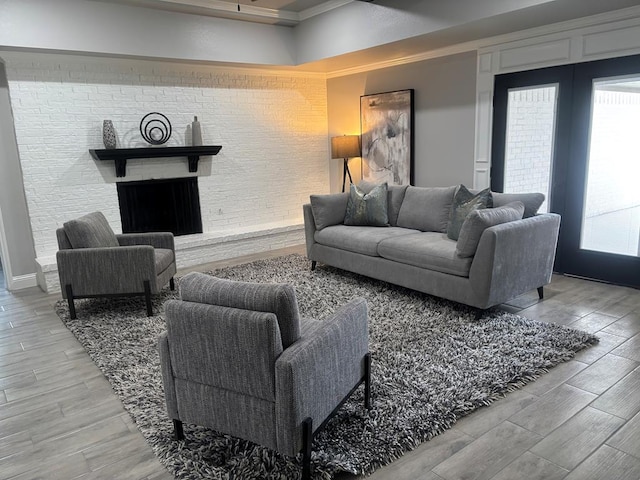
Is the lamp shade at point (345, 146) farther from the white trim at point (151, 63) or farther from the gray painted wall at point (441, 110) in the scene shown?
the white trim at point (151, 63)

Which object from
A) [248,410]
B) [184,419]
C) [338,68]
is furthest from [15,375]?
[338,68]

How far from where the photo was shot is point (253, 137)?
6.45 metres

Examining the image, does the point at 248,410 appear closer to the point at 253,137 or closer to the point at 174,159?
the point at 174,159

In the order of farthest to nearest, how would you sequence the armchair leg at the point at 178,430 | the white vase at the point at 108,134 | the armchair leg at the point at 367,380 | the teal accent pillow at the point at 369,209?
the white vase at the point at 108,134
the teal accent pillow at the point at 369,209
the armchair leg at the point at 367,380
the armchair leg at the point at 178,430

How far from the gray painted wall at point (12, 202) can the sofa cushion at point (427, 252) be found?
3.79 meters

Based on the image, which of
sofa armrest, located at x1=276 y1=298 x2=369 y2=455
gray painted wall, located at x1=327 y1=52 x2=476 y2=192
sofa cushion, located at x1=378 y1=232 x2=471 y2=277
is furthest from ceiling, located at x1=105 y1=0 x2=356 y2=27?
sofa armrest, located at x1=276 y1=298 x2=369 y2=455

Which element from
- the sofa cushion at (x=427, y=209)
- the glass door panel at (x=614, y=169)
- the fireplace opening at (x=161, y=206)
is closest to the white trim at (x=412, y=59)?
the glass door panel at (x=614, y=169)

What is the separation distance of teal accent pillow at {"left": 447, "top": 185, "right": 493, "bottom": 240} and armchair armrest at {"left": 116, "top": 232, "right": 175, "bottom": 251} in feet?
8.63

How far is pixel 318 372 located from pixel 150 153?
4323mm

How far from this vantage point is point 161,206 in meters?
5.82

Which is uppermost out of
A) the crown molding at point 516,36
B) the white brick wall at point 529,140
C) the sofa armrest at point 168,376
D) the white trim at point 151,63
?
the white trim at point 151,63

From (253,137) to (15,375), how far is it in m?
4.23

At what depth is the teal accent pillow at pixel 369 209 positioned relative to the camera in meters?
4.86

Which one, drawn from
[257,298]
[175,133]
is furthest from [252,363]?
[175,133]
